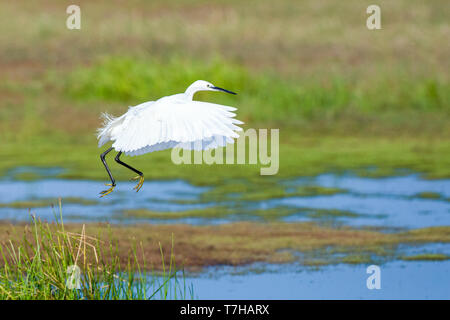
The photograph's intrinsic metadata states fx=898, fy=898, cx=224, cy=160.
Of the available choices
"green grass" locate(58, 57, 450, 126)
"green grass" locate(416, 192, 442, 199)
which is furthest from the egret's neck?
"green grass" locate(58, 57, 450, 126)

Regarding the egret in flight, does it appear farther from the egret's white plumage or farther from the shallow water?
the shallow water

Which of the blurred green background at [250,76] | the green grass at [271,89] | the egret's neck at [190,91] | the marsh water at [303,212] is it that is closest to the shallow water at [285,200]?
the marsh water at [303,212]

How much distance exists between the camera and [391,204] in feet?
37.5

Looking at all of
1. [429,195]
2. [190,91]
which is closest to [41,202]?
[429,195]

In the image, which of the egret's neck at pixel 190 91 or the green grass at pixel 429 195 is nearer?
the egret's neck at pixel 190 91

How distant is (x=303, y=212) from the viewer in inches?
437

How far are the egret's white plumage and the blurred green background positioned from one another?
8.89 m

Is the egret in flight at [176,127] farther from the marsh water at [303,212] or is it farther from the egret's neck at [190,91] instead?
the marsh water at [303,212]

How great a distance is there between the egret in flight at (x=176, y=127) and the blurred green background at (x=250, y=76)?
8893 millimetres

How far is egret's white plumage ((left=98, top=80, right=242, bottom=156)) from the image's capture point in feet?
13.8

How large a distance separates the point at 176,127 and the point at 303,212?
701 centimetres

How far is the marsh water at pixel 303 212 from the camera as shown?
7922mm

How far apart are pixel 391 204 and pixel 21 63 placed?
15421 mm

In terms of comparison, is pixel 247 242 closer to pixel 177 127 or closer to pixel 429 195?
pixel 429 195
